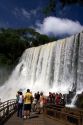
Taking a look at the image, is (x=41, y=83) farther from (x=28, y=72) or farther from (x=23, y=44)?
(x=23, y=44)

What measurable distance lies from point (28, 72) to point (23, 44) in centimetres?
1487

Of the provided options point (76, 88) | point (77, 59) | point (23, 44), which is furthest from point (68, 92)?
point (23, 44)

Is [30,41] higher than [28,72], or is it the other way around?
[30,41]

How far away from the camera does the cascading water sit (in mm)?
41844

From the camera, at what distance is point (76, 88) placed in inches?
1577

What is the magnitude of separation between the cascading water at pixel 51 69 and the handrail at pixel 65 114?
700 inches

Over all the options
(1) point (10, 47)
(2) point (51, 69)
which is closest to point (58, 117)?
(2) point (51, 69)

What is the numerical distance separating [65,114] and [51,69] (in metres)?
30.4

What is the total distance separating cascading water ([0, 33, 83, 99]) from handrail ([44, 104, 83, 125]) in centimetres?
1778

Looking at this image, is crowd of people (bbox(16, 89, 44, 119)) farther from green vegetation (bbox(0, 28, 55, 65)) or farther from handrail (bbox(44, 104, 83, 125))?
green vegetation (bbox(0, 28, 55, 65))

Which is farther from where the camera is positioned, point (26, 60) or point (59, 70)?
point (26, 60)

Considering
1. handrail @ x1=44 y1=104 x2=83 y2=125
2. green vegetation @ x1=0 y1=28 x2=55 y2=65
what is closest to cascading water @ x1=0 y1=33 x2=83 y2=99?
green vegetation @ x1=0 y1=28 x2=55 y2=65

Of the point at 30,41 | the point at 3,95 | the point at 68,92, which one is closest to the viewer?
the point at 68,92

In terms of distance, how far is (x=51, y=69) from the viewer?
48.0 metres
